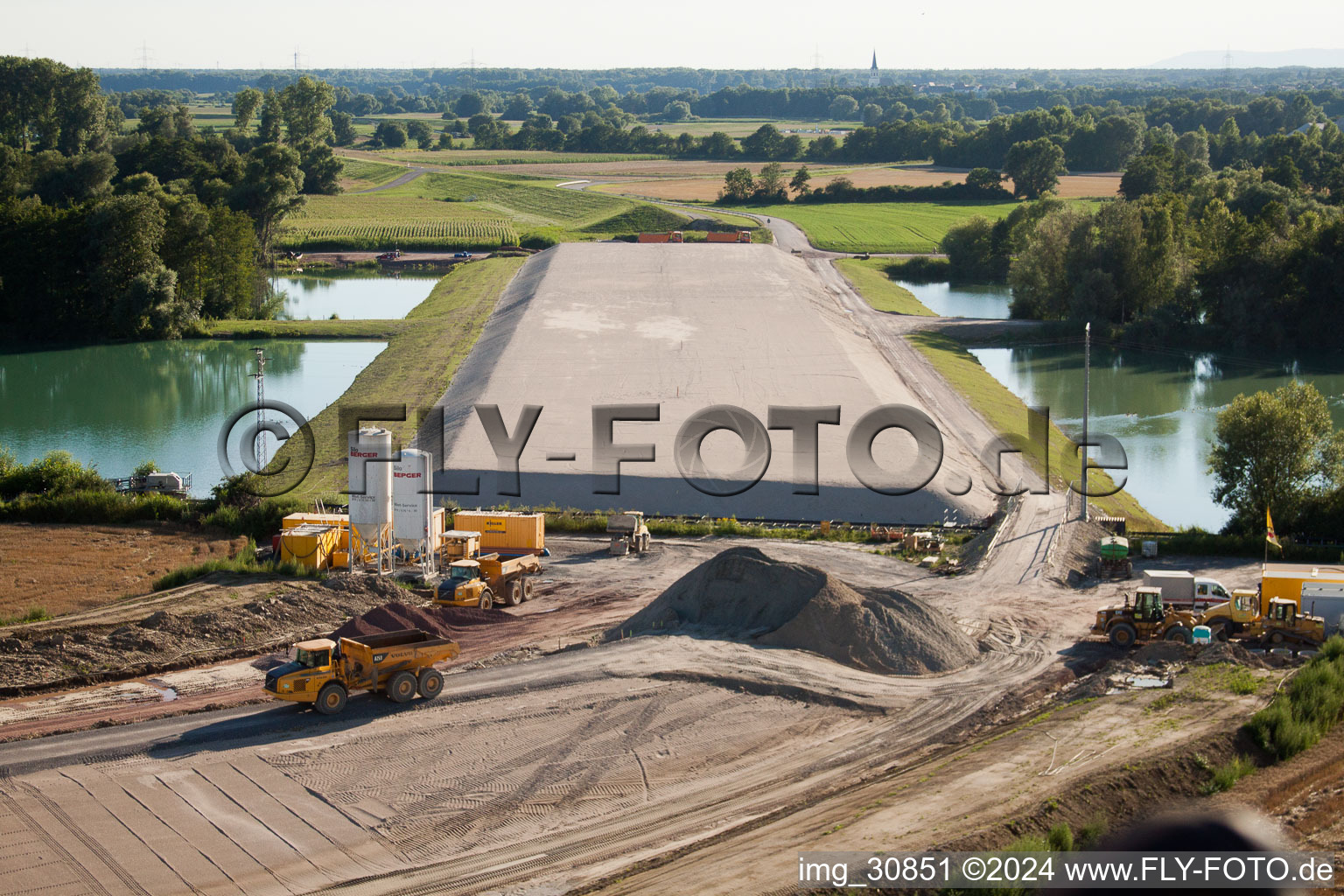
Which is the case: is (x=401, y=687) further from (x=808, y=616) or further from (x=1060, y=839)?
(x=1060, y=839)

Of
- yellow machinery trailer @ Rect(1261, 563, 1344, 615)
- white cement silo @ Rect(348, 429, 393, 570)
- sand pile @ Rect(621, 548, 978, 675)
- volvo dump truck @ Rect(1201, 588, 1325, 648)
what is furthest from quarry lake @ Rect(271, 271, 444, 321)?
yellow machinery trailer @ Rect(1261, 563, 1344, 615)

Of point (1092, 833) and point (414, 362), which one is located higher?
point (414, 362)

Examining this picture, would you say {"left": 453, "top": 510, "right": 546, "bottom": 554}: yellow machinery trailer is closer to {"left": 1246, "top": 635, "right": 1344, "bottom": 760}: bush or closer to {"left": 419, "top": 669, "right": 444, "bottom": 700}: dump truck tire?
{"left": 419, "top": 669, "right": 444, "bottom": 700}: dump truck tire

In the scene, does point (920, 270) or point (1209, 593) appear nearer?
point (1209, 593)

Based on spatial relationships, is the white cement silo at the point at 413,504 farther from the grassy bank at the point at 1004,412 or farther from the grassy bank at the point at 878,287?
the grassy bank at the point at 878,287

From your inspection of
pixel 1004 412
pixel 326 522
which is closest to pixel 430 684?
pixel 326 522

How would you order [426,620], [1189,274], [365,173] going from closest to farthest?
[426,620] → [1189,274] → [365,173]

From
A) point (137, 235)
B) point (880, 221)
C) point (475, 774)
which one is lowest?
point (475, 774)
